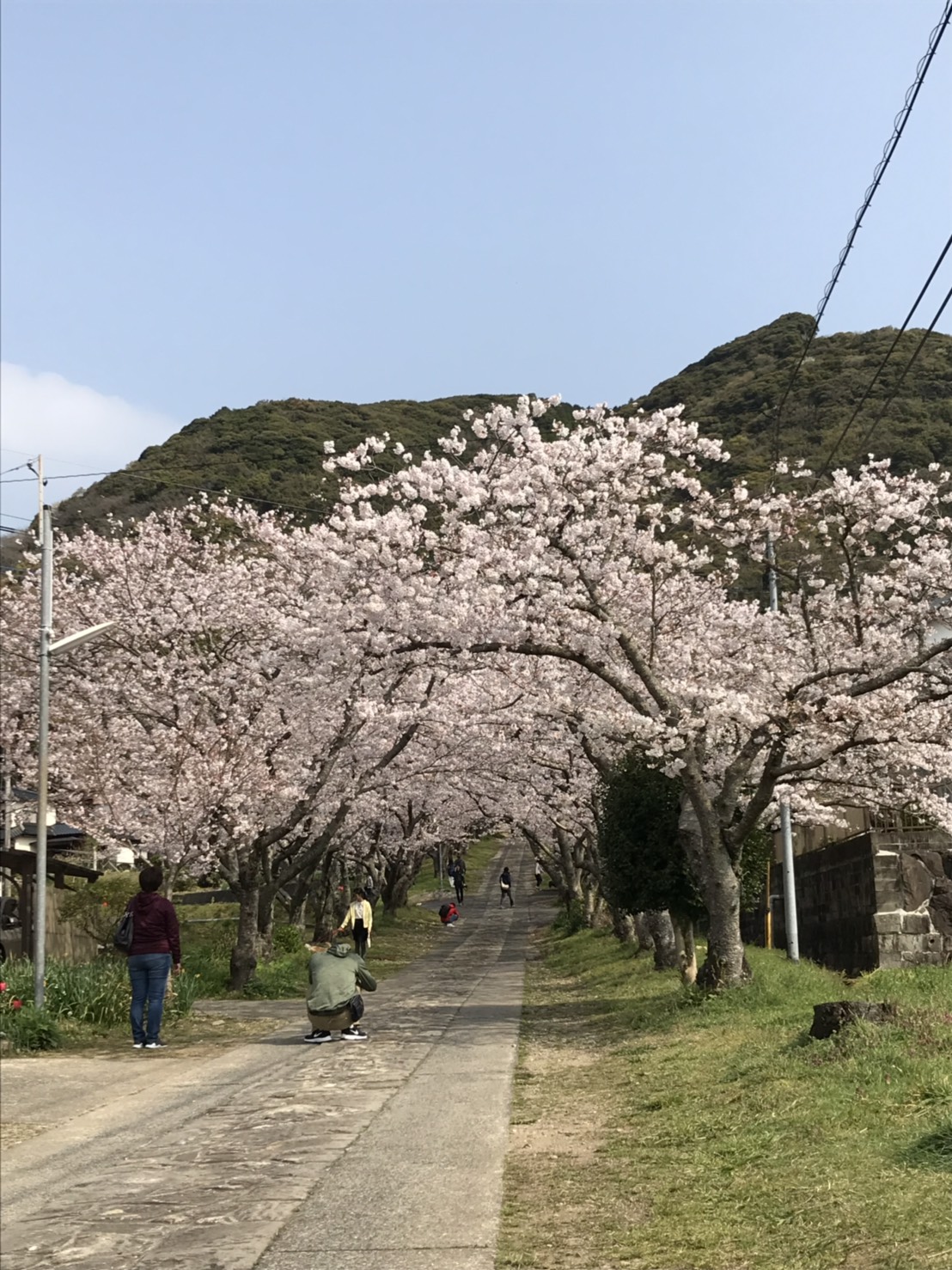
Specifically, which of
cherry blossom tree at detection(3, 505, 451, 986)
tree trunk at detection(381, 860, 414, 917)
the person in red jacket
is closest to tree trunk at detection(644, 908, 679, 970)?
cherry blossom tree at detection(3, 505, 451, 986)

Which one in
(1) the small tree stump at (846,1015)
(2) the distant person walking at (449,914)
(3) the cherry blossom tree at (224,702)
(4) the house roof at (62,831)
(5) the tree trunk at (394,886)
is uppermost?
(3) the cherry blossom tree at (224,702)

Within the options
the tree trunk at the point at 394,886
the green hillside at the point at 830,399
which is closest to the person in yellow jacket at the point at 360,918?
the green hillside at the point at 830,399

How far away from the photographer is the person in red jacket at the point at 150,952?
1276 centimetres

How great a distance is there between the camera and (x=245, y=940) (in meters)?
20.6

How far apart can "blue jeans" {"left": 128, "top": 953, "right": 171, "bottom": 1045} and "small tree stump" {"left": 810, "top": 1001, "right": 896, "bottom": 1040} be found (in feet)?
22.0

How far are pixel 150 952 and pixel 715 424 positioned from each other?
53563 mm

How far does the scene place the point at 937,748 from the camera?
15.6 meters

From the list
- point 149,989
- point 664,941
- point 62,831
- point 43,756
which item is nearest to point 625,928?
point 664,941

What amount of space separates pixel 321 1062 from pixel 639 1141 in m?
5.04

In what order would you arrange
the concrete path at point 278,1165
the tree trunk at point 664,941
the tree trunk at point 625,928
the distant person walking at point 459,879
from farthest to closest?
1. the distant person walking at point 459,879
2. the tree trunk at point 625,928
3. the tree trunk at point 664,941
4. the concrete path at point 278,1165

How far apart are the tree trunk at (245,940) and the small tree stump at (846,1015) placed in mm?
12585

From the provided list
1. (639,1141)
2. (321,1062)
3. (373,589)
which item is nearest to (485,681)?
(373,589)

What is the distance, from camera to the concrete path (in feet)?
18.7

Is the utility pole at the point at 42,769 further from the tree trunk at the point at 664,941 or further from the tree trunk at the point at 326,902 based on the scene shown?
the tree trunk at the point at 326,902
